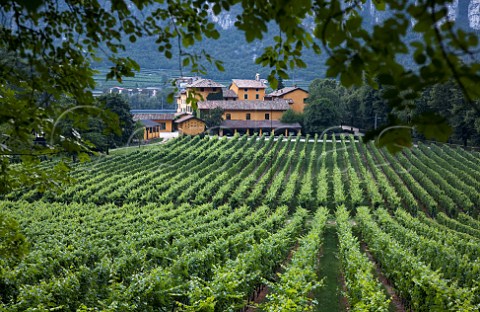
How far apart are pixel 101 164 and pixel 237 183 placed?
1182 cm

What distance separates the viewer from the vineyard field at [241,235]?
6.07 meters

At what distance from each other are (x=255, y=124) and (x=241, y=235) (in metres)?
40.2

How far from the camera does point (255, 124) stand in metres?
51.4

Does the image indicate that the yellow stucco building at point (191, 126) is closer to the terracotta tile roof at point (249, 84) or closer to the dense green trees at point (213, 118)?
the dense green trees at point (213, 118)

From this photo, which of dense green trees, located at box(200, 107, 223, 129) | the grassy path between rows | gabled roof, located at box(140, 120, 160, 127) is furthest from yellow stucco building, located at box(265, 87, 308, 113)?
the grassy path between rows

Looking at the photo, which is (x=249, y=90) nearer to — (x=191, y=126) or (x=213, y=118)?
(x=213, y=118)

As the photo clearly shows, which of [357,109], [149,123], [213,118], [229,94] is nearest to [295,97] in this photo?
[357,109]

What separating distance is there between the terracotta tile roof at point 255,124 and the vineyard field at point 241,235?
955cm

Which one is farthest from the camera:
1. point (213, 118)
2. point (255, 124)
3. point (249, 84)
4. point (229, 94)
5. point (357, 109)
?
point (249, 84)

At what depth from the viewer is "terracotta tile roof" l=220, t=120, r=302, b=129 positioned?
163 feet

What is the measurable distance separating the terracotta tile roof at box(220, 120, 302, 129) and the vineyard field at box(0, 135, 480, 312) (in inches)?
376

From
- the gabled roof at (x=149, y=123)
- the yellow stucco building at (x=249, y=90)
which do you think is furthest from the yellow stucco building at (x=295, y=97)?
the gabled roof at (x=149, y=123)

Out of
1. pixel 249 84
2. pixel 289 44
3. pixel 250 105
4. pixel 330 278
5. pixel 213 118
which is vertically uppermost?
pixel 249 84

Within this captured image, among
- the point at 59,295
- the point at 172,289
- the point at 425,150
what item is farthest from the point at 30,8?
the point at 425,150
